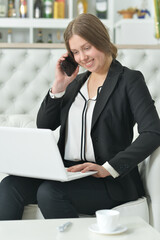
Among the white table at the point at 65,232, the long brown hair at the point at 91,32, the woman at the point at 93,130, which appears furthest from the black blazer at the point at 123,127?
the white table at the point at 65,232

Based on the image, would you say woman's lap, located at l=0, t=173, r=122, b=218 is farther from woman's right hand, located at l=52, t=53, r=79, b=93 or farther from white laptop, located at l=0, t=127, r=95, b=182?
woman's right hand, located at l=52, t=53, r=79, b=93

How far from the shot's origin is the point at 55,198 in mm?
1532

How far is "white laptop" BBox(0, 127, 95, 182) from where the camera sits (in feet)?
4.53

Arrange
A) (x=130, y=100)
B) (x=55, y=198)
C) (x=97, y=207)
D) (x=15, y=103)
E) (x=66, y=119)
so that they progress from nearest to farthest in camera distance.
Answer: (x=55, y=198) < (x=97, y=207) < (x=130, y=100) < (x=66, y=119) < (x=15, y=103)

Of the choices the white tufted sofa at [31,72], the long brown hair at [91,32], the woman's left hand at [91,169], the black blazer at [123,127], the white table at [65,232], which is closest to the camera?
the white table at [65,232]

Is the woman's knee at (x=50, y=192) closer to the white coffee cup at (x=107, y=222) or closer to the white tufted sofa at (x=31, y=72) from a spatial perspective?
the white coffee cup at (x=107, y=222)

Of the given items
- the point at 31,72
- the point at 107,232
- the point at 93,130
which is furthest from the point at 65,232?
the point at 31,72

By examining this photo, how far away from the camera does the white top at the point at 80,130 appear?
5.80 ft

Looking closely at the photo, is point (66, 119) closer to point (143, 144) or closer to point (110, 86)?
point (110, 86)

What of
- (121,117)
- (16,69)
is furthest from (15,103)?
(121,117)

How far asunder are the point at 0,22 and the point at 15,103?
2445 mm

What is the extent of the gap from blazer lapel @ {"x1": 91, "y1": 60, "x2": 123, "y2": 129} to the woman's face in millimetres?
60

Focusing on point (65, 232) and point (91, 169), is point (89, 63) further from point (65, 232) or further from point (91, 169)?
point (65, 232)

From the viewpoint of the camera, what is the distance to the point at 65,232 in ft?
3.79
